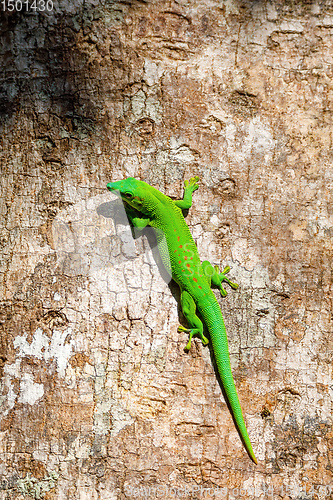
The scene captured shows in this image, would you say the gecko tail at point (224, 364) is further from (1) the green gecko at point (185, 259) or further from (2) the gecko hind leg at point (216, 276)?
(2) the gecko hind leg at point (216, 276)

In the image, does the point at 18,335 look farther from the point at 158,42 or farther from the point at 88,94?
the point at 158,42

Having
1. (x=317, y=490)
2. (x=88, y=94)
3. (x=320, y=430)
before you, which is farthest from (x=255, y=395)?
(x=88, y=94)

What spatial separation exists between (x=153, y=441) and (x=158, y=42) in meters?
2.37

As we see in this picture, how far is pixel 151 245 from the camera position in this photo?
2.40 m

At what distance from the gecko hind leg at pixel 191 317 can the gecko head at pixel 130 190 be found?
2.06 feet

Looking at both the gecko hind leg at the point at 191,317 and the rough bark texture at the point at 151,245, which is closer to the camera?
the rough bark texture at the point at 151,245

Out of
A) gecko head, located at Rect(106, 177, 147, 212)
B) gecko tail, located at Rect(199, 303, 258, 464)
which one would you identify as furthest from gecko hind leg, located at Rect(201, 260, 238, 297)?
gecko head, located at Rect(106, 177, 147, 212)

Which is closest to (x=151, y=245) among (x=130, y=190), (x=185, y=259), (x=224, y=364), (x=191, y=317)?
(x=185, y=259)

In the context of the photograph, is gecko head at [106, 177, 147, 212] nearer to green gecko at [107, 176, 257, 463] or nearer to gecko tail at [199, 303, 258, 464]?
green gecko at [107, 176, 257, 463]

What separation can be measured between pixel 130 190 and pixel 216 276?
2.38ft

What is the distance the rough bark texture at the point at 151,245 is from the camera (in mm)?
2168

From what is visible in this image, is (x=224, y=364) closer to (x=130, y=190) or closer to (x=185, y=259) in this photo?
(x=185, y=259)

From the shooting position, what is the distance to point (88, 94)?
2363 mm

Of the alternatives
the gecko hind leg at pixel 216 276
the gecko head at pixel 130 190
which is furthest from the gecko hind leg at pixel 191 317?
the gecko head at pixel 130 190
